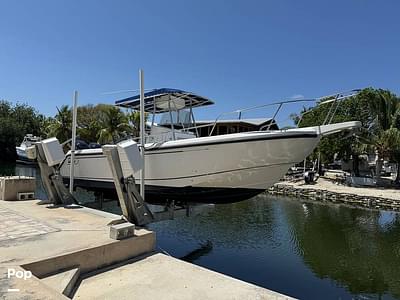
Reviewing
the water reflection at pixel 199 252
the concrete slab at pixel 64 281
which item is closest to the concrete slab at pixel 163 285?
the concrete slab at pixel 64 281

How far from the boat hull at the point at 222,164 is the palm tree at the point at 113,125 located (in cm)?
1943

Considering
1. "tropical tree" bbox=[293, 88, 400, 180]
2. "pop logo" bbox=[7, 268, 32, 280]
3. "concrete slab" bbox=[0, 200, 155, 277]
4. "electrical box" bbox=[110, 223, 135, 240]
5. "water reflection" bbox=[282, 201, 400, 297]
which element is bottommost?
"water reflection" bbox=[282, 201, 400, 297]

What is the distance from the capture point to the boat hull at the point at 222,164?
6.70 metres

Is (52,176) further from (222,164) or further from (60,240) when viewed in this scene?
(222,164)

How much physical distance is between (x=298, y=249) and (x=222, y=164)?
455 centimetres

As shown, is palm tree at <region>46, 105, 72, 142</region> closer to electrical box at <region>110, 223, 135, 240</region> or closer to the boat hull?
the boat hull

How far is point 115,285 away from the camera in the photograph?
3.94m

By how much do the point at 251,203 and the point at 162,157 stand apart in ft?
35.9

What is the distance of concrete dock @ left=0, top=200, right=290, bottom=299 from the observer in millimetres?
3523

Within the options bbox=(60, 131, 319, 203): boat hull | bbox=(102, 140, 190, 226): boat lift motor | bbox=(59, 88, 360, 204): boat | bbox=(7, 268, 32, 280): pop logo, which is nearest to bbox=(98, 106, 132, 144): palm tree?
bbox=(59, 88, 360, 204): boat

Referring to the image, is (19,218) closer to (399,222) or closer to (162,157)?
(162,157)

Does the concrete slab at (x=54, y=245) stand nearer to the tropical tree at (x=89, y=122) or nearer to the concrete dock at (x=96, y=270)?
the concrete dock at (x=96, y=270)

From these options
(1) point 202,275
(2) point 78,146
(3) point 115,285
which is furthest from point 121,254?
(2) point 78,146

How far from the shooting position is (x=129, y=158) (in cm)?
592
